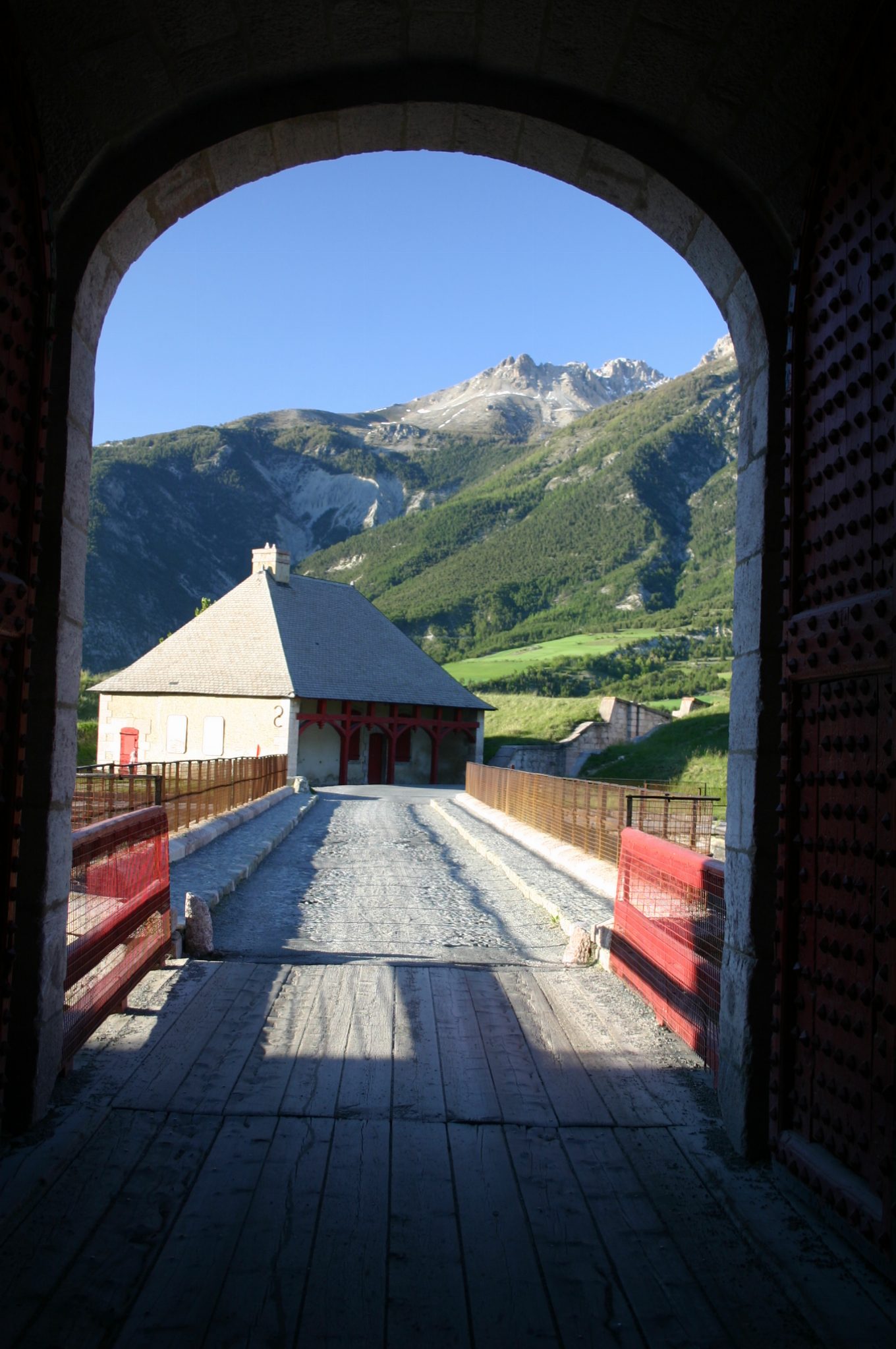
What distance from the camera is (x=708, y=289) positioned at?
4438mm

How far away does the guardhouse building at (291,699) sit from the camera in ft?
127

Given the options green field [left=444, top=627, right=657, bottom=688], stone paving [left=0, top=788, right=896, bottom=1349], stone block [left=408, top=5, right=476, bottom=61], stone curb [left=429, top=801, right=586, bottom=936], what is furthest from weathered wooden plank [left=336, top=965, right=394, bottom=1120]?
green field [left=444, top=627, right=657, bottom=688]

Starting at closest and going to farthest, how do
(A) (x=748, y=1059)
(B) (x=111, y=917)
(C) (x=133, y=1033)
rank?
(A) (x=748, y=1059) → (C) (x=133, y=1033) → (B) (x=111, y=917)

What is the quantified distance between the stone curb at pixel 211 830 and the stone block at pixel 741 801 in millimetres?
7345

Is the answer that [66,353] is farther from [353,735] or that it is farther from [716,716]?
[716,716]

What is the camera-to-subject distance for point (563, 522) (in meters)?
117

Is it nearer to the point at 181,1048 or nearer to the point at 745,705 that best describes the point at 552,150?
the point at 745,705

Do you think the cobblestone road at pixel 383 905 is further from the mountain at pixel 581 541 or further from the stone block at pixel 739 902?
the mountain at pixel 581 541

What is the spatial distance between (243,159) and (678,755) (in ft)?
121

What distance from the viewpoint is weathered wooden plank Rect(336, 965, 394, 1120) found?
3904 millimetres

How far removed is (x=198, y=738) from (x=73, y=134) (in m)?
36.8

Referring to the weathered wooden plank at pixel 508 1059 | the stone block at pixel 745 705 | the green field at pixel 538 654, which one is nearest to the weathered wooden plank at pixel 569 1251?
the weathered wooden plank at pixel 508 1059

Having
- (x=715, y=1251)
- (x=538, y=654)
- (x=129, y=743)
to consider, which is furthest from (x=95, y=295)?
(x=538, y=654)

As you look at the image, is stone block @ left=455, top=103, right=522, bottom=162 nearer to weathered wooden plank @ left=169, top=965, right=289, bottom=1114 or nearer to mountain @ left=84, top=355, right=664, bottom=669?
Result: weathered wooden plank @ left=169, top=965, right=289, bottom=1114
